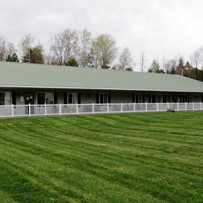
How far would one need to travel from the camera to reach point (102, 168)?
995 centimetres

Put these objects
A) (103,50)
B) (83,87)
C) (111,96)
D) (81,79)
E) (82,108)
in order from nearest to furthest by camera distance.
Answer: (82,108) < (83,87) < (81,79) < (111,96) < (103,50)

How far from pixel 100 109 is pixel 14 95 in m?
6.74

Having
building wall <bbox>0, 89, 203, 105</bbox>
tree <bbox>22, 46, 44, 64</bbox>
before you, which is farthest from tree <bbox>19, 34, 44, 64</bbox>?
building wall <bbox>0, 89, 203, 105</bbox>

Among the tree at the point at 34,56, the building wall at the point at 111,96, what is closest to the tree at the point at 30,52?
the tree at the point at 34,56

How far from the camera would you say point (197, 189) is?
784cm

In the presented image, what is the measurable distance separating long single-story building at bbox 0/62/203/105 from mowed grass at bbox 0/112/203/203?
10.8 meters

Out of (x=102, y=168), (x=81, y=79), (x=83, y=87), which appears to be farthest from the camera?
(x=81, y=79)

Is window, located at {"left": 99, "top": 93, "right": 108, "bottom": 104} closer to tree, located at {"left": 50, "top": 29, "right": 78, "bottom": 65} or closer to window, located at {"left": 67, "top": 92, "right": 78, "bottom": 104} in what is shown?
window, located at {"left": 67, "top": 92, "right": 78, "bottom": 104}

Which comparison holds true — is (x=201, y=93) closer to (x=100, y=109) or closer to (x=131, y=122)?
(x=100, y=109)

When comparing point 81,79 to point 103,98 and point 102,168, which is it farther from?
point 102,168

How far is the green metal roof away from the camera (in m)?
28.6

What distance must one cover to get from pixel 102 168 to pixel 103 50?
71692mm

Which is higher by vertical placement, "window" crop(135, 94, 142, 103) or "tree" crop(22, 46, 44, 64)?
"tree" crop(22, 46, 44, 64)

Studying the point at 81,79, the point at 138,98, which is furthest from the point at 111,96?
the point at 138,98
